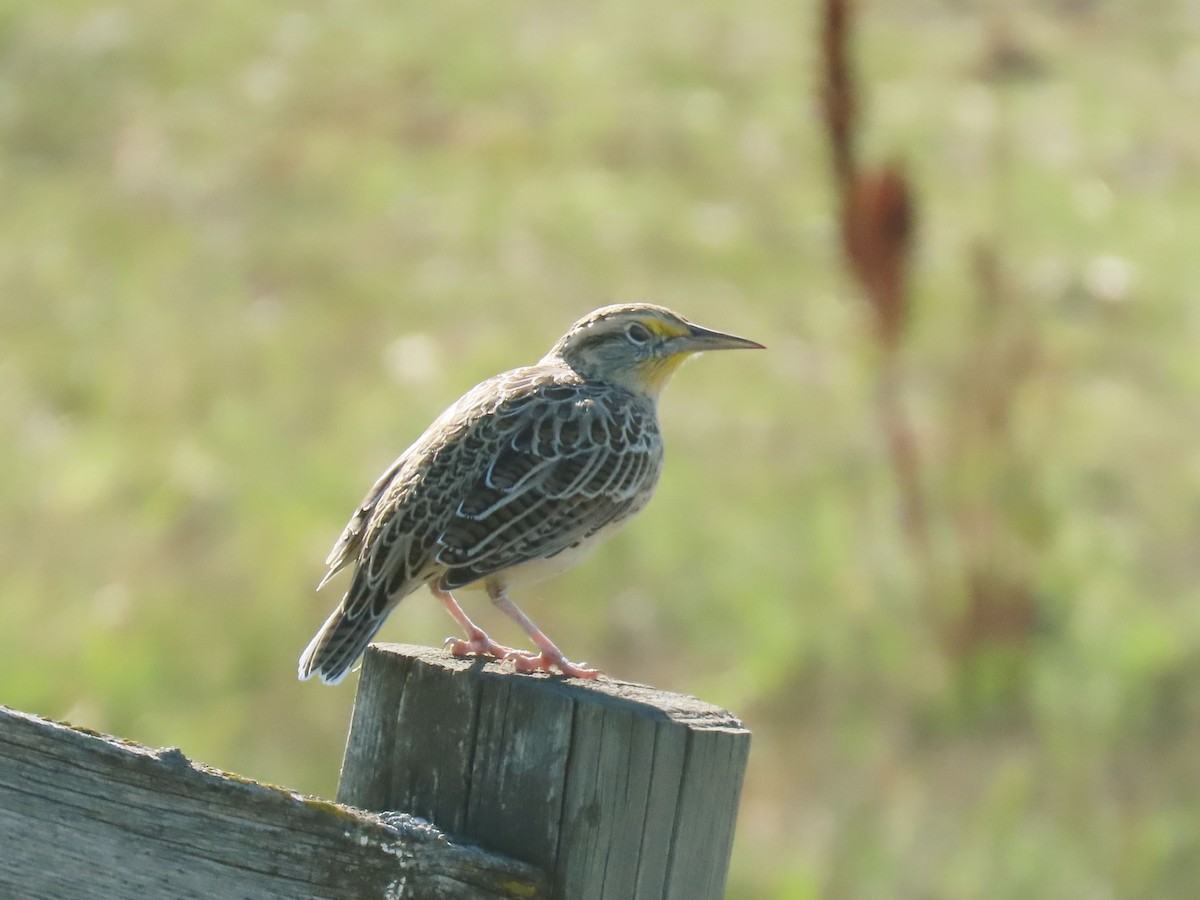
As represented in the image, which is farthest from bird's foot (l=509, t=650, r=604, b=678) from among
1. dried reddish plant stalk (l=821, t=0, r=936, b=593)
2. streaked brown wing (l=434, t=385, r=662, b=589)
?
dried reddish plant stalk (l=821, t=0, r=936, b=593)

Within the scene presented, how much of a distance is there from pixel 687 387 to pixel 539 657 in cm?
764

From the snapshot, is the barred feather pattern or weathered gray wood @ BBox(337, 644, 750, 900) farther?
the barred feather pattern

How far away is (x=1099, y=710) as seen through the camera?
8.81 m

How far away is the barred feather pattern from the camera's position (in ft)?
14.6

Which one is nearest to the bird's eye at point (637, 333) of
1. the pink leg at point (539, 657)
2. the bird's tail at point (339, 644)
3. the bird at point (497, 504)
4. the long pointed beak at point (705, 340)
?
the long pointed beak at point (705, 340)

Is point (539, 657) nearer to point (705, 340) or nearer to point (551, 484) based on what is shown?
point (551, 484)

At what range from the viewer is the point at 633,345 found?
18.1 ft

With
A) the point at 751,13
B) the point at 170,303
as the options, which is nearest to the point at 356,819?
the point at 170,303

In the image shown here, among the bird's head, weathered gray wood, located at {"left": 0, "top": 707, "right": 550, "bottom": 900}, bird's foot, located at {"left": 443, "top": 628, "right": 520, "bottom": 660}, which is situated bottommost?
weathered gray wood, located at {"left": 0, "top": 707, "right": 550, "bottom": 900}

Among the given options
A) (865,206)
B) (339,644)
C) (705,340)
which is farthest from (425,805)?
(865,206)

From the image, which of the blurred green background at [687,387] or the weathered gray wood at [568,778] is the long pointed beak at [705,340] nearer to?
the blurred green background at [687,387]

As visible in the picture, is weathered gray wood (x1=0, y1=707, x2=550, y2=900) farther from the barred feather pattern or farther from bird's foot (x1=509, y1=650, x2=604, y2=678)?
the barred feather pattern

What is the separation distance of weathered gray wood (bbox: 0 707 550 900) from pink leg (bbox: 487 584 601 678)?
1.16 meters

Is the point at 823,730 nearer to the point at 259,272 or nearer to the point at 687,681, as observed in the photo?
the point at 687,681
